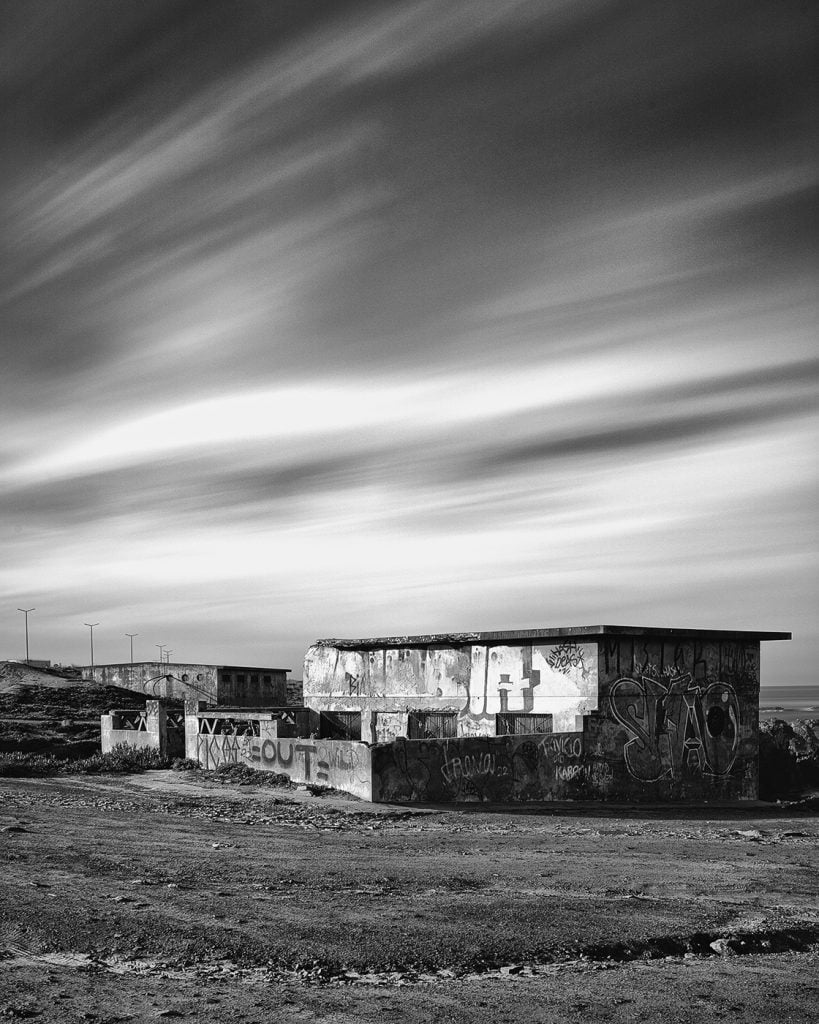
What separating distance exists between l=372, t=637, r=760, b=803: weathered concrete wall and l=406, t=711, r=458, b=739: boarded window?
15.5 ft

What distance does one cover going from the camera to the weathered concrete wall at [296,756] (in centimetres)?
1994

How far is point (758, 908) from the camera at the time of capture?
1006cm

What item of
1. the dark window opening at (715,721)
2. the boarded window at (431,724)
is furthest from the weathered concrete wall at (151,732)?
the dark window opening at (715,721)

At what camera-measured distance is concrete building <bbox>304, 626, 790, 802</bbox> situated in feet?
66.4

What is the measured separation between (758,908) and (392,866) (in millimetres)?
4339

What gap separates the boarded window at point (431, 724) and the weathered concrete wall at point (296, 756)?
3.68 metres

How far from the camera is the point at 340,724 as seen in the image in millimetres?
31031

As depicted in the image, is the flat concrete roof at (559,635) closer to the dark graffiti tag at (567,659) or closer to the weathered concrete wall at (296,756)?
the dark graffiti tag at (567,659)

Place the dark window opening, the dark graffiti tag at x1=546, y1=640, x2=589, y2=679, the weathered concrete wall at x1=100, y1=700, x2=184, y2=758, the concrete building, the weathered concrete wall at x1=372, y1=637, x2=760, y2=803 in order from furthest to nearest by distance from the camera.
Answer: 1. the weathered concrete wall at x1=100, y1=700, x2=184, y2=758
2. the dark window opening
3. the dark graffiti tag at x1=546, y1=640, x2=589, y2=679
4. the concrete building
5. the weathered concrete wall at x1=372, y1=637, x2=760, y2=803

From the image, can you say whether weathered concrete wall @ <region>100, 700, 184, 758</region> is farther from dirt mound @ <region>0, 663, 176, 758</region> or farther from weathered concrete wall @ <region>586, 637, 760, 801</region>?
weathered concrete wall @ <region>586, 637, 760, 801</region>

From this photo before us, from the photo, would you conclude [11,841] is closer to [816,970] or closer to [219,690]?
[816,970]

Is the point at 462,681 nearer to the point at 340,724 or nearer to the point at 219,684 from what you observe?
the point at 340,724

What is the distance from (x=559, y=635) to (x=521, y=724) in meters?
2.68

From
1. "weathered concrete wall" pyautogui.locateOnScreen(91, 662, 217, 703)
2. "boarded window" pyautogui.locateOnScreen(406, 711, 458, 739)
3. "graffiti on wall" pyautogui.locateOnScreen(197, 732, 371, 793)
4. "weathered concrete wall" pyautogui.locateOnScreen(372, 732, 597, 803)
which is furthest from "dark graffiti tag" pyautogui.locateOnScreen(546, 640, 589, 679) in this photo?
"weathered concrete wall" pyautogui.locateOnScreen(91, 662, 217, 703)
